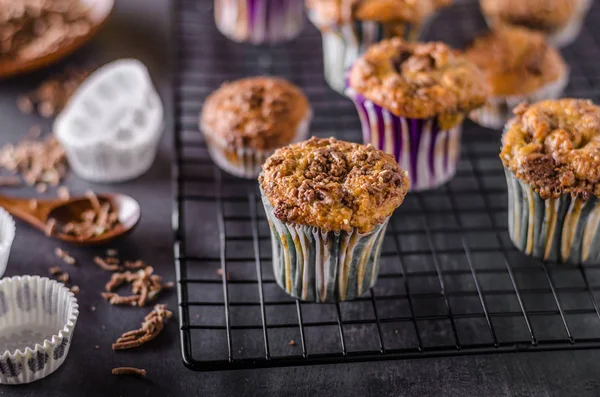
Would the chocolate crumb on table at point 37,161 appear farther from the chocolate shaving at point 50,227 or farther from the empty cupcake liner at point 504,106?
the empty cupcake liner at point 504,106

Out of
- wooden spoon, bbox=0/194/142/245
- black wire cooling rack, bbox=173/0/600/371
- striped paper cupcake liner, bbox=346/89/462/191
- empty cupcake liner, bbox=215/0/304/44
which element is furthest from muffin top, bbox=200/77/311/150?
empty cupcake liner, bbox=215/0/304/44

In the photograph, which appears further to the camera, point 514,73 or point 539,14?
point 539,14

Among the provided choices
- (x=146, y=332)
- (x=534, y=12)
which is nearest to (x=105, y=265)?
(x=146, y=332)

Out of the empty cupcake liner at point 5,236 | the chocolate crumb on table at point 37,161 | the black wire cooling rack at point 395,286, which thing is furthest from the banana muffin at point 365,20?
the empty cupcake liner at point 5,236

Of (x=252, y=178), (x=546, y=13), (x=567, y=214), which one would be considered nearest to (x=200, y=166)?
(x=252, y=178)

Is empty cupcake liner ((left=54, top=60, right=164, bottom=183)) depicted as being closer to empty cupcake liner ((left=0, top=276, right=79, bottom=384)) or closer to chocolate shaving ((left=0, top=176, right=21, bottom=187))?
chocolate shaving ((left=0, top=176, right=21, bottom=187))

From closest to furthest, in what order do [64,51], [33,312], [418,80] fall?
[33,312] < [418,80] < [64,51]

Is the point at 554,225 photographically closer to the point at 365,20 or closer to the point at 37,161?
the point at 365,20
